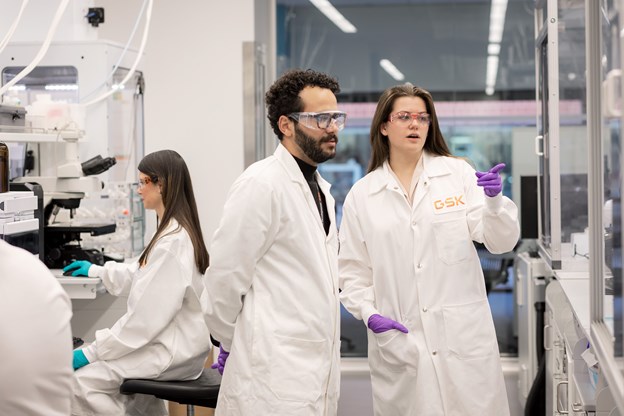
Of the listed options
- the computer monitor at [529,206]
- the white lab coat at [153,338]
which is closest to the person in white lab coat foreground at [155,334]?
the white lab coat at [153,338]

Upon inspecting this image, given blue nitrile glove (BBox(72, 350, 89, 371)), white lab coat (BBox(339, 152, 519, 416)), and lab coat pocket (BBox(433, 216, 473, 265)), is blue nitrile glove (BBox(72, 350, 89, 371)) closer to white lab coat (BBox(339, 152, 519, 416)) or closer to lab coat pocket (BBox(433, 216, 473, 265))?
white lab coat (BBox(339, 152, 519, 416))

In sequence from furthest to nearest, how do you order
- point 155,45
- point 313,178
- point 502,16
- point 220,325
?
point 502,16, point 155,45, point 313,178, point 220,325

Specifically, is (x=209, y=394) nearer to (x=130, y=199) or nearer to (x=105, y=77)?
(x=130, y=199)

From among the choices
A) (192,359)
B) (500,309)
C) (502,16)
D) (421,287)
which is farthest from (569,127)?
(192,359)

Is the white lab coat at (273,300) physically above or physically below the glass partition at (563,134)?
below

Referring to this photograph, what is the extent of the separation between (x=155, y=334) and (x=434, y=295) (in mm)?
1029

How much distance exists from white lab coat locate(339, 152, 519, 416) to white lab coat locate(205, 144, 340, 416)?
19.4 inches

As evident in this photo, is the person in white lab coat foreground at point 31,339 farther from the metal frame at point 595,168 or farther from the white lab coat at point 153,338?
the white lab coat at point 153,338

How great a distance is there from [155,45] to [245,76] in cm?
59

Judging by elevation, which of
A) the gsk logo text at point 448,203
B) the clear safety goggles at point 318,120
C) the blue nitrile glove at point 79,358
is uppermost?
the clear safety goggles at point 318,120

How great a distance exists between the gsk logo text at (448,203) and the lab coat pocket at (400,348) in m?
0.44

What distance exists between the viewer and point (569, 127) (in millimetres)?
4961

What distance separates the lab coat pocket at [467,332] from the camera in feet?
9.33

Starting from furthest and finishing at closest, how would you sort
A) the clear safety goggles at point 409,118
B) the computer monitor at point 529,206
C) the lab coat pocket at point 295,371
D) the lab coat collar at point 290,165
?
the computer monitor at point 529,206, the clear safety goggles at point 409,118, the lab coat collar at point 290,165, the lab coat pocket at point 295,371
